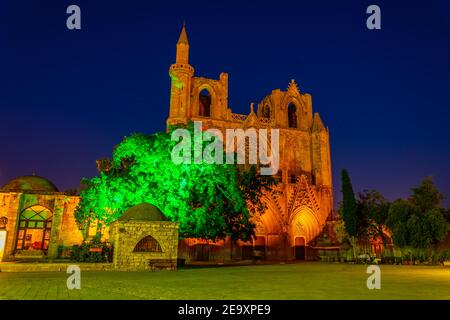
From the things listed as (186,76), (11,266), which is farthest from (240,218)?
(186,76)

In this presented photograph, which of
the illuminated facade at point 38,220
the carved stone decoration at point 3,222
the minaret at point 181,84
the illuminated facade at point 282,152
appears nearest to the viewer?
the carved stone decoration at point 3,222

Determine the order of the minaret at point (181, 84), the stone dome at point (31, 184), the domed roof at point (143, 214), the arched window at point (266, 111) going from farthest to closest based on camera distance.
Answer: the arched window at point (266, 111), the minaret at point (181, 84), the stone dome at point (31, 184), the domed roof at point (143, 214)

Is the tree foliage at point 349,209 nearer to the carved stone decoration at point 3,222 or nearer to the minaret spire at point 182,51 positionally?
the minaret spire at point 182,51

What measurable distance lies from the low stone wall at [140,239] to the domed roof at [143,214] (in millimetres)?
308

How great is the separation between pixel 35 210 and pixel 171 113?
55.0 feet

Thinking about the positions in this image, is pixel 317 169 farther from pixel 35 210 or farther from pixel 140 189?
pixel 35 210

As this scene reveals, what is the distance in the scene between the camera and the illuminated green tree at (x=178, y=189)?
2195 cm

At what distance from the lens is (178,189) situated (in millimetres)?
22078

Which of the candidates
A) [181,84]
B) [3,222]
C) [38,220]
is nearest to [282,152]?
[181,84]

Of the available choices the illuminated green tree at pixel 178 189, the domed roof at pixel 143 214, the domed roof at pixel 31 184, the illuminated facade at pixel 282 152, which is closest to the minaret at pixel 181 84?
the illuminated facade at pixel 282 152

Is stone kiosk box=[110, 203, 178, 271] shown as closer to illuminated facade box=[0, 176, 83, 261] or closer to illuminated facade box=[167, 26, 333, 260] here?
illuminated facade box=[0, 176, 83, 261]

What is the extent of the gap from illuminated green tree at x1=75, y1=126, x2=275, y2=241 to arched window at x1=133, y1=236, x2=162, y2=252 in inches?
141

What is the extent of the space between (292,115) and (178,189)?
31.0m

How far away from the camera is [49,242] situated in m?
30.8
